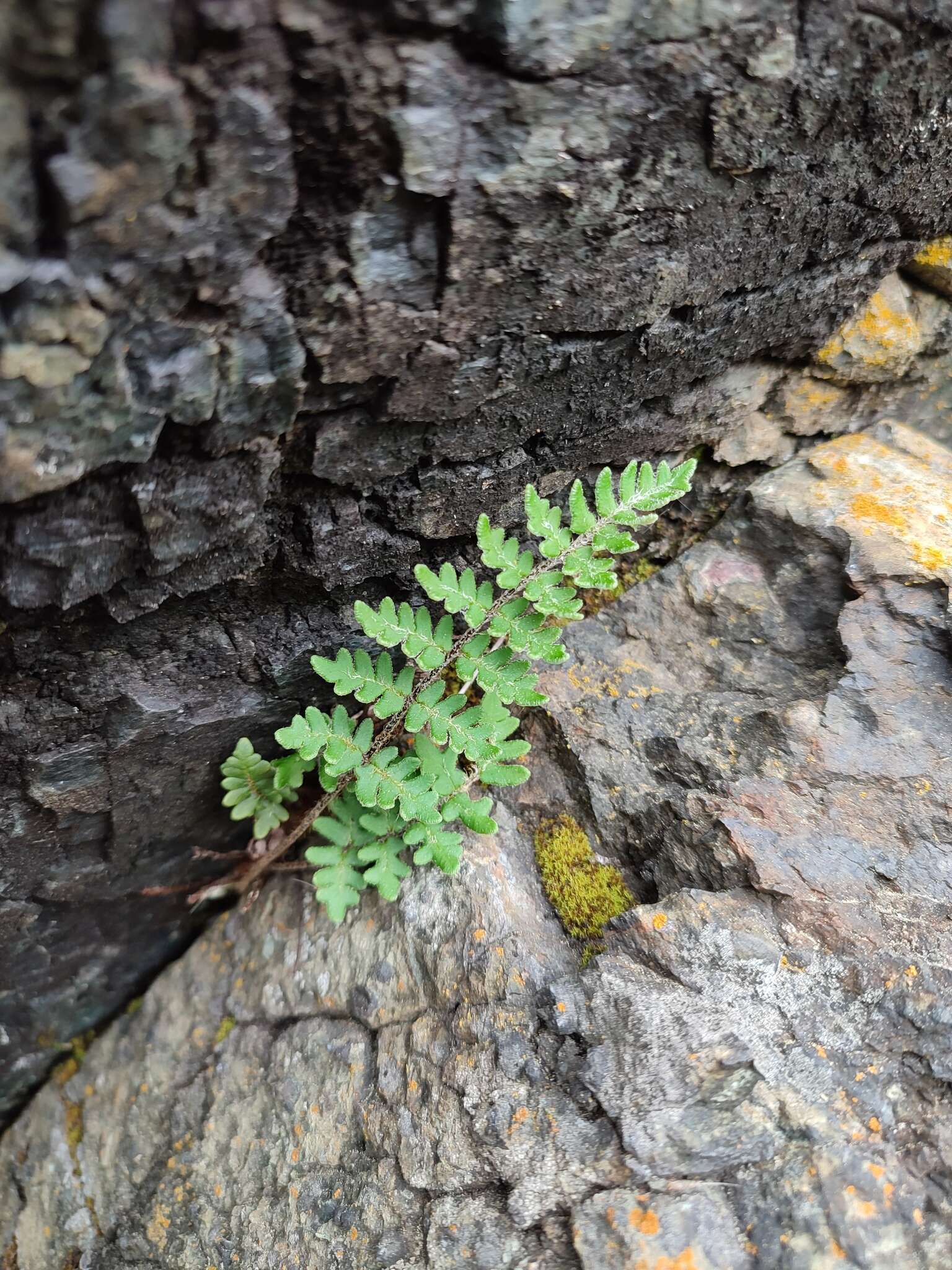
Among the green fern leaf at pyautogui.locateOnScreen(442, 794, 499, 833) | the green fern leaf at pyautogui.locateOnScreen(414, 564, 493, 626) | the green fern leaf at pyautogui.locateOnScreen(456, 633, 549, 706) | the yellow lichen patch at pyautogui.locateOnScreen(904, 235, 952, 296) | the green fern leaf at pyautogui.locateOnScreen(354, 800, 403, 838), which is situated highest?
the yellow lichen patch at pyautogui.locateOnScreen(904, 235, 952, 296)

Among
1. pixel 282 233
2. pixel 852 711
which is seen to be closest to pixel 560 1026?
pixel 852 711

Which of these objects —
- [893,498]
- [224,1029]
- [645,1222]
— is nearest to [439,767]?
[645,1222]

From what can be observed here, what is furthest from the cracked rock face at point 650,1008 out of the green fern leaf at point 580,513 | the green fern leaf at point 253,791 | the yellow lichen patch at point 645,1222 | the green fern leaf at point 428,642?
the green fern leaf at point 580,513

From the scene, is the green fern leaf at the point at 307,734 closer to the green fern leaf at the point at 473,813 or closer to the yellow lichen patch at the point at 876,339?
the green fern leaf at the point at 473,813

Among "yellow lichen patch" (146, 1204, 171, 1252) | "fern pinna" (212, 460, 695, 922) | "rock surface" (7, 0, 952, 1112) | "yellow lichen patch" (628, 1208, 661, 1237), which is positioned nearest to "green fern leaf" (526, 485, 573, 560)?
"fern pinna" (212, 460, 695, 922)

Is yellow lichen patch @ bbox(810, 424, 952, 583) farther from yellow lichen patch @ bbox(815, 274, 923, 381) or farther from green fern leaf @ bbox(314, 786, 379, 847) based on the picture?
green fern leaf @ bbox(314, 786, 379, 847)
